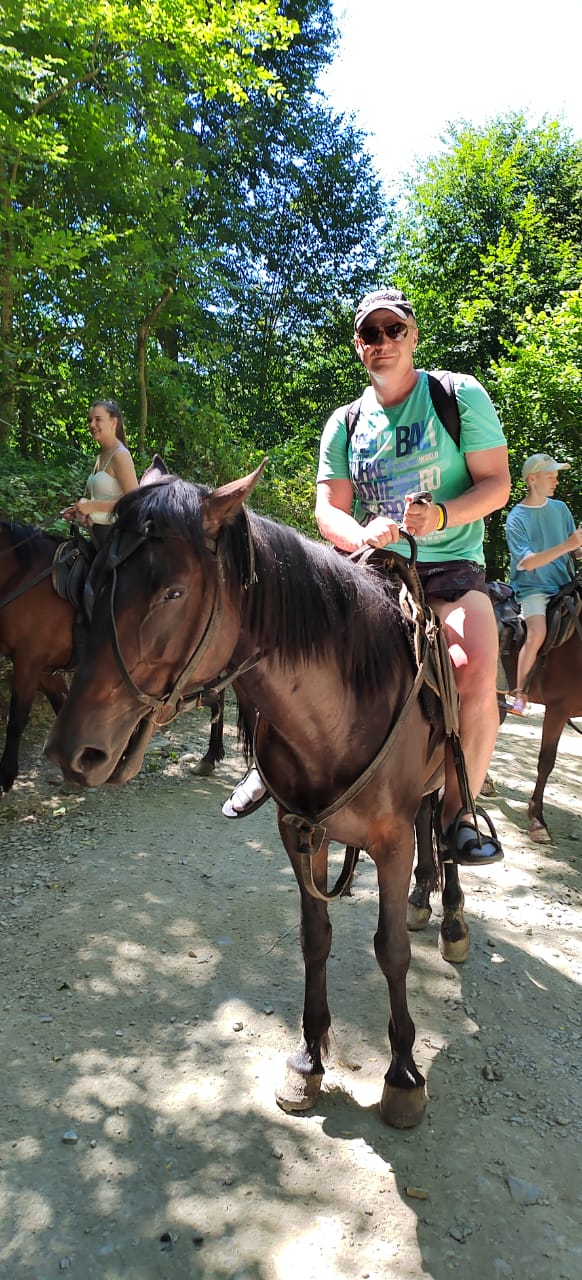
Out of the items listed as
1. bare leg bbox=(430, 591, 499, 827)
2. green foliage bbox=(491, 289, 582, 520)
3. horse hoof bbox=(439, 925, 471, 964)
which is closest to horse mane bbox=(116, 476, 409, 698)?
bare leg bbox=(430, 591, 499, 827)

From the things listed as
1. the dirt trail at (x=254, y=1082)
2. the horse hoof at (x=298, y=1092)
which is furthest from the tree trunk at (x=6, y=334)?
the horse hoof at (x=298, y=1092)

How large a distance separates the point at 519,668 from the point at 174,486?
4266 mm

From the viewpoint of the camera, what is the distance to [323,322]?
57.4 ft

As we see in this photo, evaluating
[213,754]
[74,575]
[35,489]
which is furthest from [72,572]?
[213,754]

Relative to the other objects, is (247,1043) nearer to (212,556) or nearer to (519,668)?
(212,556)

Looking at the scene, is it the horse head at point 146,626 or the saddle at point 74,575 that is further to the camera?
the saddle at point 74,575

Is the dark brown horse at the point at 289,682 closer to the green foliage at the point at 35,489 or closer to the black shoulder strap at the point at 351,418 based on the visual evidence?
the black shoulder strap at the point at 351,418

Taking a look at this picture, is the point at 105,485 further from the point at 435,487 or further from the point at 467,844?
the point at 467,844

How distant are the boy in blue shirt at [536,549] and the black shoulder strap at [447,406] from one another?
10.0ft

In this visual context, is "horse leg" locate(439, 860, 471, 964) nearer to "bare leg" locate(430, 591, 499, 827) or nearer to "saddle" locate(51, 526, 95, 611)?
"bare leg" locate(430, 591, 499, 827)

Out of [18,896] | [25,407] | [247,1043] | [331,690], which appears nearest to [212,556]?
[331,690]

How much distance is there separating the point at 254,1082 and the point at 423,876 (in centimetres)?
146

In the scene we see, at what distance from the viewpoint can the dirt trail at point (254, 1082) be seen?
1946 mm

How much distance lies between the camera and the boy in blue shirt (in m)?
5.32
